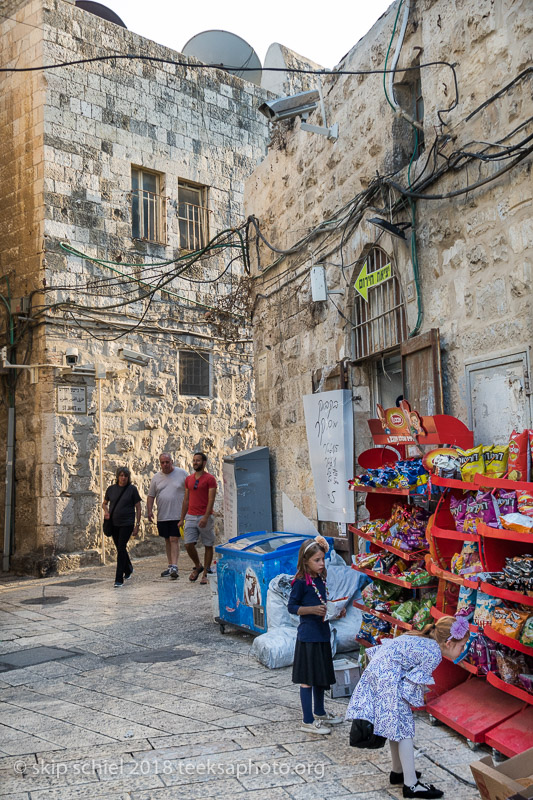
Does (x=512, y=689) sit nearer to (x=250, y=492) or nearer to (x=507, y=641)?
(x=507, y=641)

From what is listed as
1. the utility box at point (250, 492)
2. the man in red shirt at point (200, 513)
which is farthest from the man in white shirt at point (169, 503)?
the utility box at point (250, 492)

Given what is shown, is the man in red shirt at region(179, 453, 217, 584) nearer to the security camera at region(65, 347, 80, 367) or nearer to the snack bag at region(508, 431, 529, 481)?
the security camera at region(65, 347, 80, 367)

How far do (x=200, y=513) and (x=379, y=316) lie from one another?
3.92 metres

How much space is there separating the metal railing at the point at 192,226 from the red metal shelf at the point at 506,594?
33.8 feet

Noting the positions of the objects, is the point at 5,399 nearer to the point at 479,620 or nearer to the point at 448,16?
the point at 448,16

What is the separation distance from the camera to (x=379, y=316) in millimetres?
6324

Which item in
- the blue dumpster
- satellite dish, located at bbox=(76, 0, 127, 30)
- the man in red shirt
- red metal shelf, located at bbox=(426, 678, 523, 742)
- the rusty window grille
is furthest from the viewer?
satellite dish, located at bbox=(76, 0, 127, 30)

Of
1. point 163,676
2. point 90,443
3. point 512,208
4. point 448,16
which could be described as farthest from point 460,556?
point 90,443

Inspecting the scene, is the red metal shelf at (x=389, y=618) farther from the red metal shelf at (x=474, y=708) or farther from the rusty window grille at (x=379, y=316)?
the rusty window grille at (x=379, y=316)

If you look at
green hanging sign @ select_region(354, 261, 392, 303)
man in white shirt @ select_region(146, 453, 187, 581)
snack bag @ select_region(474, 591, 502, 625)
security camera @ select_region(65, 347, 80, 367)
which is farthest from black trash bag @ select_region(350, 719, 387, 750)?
security camera @ select_region(65, 347, 80, 367)

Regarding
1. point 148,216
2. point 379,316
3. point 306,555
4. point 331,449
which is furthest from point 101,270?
point 306,555

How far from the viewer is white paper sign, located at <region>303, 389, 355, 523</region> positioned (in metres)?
6.80

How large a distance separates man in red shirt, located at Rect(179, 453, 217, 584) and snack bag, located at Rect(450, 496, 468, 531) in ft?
→ 16.8

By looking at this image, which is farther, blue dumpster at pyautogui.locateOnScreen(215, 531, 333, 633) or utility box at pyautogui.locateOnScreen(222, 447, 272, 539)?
utility box at pyautogui.locateOnScreen(222, 447, 272, 539)
